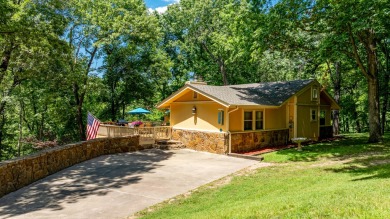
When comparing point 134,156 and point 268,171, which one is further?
point 134,156

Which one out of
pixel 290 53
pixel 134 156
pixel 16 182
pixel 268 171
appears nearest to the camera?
pixel 16 182

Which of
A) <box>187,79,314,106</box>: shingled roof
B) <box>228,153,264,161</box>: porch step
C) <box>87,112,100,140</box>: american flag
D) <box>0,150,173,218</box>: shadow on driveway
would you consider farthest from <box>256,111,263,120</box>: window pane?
<box>87,112,100,140</box>: american flag

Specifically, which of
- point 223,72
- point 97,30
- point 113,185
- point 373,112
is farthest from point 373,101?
point 97,30

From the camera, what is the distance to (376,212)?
4371mm

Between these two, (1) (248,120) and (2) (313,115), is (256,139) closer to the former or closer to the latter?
(1) (248,120)

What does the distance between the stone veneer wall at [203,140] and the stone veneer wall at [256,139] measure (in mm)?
567

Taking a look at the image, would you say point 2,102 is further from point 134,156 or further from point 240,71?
point 240,71

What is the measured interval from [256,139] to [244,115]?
1.70m

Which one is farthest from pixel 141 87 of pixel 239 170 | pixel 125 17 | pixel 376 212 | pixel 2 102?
pixel 376 212

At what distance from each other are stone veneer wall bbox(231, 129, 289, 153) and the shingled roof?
1.88m

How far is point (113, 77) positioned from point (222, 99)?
14.4 m

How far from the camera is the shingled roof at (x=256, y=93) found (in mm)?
16984

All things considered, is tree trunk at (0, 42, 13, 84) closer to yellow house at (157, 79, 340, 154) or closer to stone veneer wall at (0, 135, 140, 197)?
stone veneer wall at (0, 135, 140, 197)

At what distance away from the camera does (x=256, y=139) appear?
57.0ft
